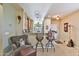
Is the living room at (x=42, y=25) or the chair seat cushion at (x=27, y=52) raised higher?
the living room at (x=42, y=25)

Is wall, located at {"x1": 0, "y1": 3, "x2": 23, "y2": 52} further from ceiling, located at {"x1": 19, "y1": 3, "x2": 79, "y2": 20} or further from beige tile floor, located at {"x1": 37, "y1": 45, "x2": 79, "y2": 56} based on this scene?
beige tile floor, located at {"x1": 37, "y1": 45, "x2": 79, "y2": 56}

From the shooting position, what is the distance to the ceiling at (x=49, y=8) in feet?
7.78

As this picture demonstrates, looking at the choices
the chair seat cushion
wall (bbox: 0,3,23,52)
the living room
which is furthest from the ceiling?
the chair seat cushion

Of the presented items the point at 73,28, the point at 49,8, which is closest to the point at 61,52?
the point at 73,28

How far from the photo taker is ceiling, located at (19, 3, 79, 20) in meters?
2.37

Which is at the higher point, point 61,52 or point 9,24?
point 9,24

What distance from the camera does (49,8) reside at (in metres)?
2.45

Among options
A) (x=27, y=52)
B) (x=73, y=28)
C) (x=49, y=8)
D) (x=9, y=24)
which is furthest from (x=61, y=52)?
(x=9, y=24)

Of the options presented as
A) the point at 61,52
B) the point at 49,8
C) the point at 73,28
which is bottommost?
the point at 61,52

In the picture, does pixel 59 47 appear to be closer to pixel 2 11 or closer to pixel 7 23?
pixel 7 23

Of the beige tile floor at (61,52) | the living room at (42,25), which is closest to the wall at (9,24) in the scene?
the living room at (42,25)

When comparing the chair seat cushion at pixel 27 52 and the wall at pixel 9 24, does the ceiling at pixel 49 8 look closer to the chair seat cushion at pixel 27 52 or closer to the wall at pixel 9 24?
the wall at pixel 9 24

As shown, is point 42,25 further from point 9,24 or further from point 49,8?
point 9,24

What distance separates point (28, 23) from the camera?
2.46 meters
